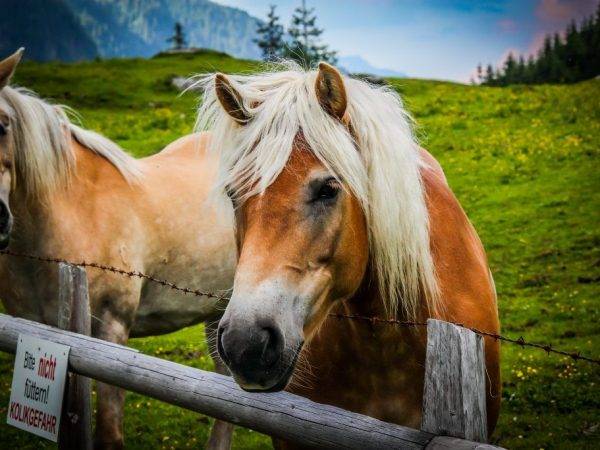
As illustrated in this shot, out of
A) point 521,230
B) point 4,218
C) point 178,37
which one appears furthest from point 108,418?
point 178,37

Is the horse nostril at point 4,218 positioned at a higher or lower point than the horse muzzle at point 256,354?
lower

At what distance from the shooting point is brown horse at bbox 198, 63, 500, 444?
2.33 m

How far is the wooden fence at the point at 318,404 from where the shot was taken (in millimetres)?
2186

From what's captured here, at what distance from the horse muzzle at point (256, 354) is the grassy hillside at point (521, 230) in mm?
2049

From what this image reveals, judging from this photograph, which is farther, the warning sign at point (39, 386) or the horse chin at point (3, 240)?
the horse chin at point (3, 240)

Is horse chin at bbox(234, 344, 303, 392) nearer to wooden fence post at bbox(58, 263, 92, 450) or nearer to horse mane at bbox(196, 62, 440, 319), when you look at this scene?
horse mane at bbox(196, 62, 440, 319)

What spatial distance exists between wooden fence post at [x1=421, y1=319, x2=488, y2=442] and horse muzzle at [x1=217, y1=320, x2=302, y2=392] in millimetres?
570

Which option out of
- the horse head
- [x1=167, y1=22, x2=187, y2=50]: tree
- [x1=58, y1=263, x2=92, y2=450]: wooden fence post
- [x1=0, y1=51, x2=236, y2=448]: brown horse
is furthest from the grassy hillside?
[x1=167, y1=22, x2=187, y2=50]: tree

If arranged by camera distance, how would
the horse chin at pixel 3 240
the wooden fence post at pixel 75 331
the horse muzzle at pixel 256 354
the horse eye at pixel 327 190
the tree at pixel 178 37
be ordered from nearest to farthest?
1. the horse muzzle at pixel 256 354
2. the horse eye at pixel 327 190
3. the wooden fence post at pixel 75 331
4. the horse chin at pixel 3 240
5. the tree at pixel 178 37

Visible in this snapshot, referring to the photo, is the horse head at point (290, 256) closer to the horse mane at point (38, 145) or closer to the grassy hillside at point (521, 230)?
the grassy hillside at point (521, 230)

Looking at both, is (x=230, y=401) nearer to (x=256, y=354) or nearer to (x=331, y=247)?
(x=256, y=354)

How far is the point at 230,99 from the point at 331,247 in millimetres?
934

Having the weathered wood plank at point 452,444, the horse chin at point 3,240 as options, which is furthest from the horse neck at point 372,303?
the horse chin at point 3,240

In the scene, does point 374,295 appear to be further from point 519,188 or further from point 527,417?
point 519,188
